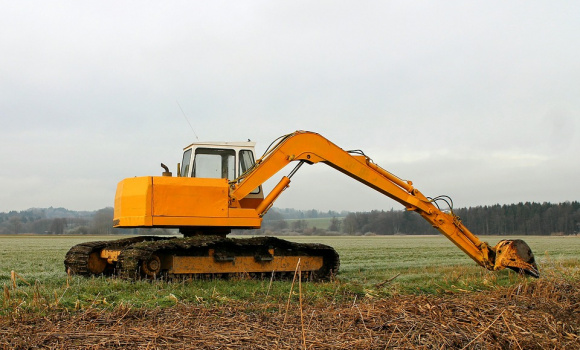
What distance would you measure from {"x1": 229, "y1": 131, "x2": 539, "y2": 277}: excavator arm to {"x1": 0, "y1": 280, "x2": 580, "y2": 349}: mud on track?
241 inches

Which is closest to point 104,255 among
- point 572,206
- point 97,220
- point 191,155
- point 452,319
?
point 191,155

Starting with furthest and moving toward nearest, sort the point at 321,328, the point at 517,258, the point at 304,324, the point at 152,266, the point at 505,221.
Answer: the point at 505,221 < the point at 517,258 < the point at 152,266 < the point at 304,324 < the point at 321,328

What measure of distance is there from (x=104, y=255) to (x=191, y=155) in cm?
319

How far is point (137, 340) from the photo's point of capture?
16.5ft

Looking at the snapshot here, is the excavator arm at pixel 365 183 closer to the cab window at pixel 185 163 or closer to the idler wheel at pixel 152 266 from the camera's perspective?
the cab window at pixel 185 163

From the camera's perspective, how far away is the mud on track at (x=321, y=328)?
495 centimetres

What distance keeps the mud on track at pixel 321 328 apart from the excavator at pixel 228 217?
528cm

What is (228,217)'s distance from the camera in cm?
1259

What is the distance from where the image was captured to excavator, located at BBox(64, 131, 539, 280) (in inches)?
476

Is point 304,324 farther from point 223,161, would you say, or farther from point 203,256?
point 223,161

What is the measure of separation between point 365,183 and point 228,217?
3497 mm

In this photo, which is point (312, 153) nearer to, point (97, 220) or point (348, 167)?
point (348, 167)

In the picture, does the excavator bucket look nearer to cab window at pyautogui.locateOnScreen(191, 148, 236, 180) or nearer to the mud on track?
the mud on track

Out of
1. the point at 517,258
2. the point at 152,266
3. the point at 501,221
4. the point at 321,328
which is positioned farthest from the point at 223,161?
the point at 501,221
